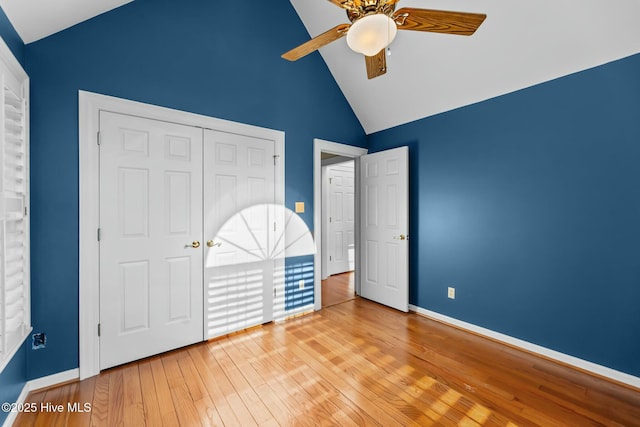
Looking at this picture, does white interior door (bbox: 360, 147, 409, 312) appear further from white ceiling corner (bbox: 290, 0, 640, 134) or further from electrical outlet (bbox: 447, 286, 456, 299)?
white ceiling corner (bbox: 290, 0, 640, 134)

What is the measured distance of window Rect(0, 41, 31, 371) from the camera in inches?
59.2

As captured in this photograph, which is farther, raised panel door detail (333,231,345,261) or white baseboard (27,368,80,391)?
raised panel door detail (333,231,345,261)

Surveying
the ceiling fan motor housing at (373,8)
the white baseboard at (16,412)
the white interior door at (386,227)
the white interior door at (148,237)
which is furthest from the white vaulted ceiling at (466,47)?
the white baseboard at (16,412)

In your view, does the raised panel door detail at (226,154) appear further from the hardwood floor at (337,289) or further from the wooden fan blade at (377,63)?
the hardwood floor at (337,289)

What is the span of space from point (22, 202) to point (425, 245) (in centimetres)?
368

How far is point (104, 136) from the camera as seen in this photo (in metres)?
2.22

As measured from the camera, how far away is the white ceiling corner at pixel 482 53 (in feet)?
6.79

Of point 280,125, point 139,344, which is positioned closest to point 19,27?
point 280,125

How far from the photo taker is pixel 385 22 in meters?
1.36

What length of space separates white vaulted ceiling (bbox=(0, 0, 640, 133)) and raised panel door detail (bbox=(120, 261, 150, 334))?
1783 millimetres

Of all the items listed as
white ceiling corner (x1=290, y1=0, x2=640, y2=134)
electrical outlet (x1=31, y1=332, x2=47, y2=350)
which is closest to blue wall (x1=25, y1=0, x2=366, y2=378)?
electrical outlet (x1=31, y1=332, x2=47, y2=350)

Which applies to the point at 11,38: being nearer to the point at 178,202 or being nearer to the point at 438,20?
the point at 178,202

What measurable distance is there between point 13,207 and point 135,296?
1.04m

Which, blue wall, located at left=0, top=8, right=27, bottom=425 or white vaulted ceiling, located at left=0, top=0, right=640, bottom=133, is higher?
white vaulted ceiling, located at left=0, top=0, right=640, bottom=133
